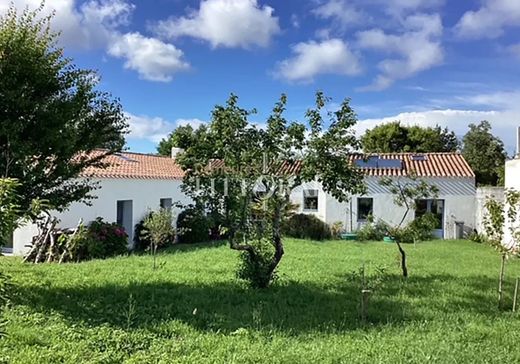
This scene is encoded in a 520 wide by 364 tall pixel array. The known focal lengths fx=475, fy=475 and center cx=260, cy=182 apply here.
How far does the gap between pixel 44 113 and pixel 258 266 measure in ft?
18.7

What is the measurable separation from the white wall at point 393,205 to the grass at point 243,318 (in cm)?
1518

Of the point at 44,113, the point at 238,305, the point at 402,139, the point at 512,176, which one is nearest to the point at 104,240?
the point at 44,113

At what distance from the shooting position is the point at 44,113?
9508mm

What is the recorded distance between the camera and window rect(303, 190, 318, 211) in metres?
30.9

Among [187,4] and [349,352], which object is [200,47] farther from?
Answer: [349,352]

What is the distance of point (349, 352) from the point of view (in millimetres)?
6676

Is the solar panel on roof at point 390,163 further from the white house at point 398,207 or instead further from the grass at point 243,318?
the grass at point 243,318

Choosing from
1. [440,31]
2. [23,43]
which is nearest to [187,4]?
[23,43]

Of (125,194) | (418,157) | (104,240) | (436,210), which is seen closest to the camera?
(104,240)

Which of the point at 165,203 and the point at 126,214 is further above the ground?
the point at 165,203

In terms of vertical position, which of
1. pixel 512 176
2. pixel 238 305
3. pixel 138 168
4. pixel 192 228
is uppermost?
pixel 138 168

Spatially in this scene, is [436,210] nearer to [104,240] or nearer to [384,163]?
[384,163]

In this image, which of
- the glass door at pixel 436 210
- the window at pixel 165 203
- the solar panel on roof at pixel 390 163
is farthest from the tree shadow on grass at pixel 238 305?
the solar panel on roof at pixel 390 163

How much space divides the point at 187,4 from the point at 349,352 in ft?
33.9
